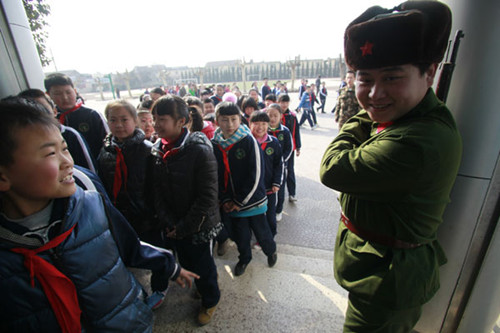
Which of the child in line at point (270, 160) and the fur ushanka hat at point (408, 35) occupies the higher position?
the fur ushanka hat at point (408, 35)

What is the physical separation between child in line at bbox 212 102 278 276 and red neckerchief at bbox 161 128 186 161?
545mm

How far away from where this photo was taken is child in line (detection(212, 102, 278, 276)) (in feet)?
8.05

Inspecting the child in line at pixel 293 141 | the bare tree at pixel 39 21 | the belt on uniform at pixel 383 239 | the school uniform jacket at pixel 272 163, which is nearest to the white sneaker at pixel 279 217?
the child in line at pixel 293 141

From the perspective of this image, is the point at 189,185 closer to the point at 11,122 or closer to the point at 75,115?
the point at 11,122

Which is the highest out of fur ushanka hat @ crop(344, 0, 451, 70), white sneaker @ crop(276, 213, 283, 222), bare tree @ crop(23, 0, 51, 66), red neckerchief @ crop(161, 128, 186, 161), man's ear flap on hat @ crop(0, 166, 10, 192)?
bare tree @ crop(23, 0, 51, 66)

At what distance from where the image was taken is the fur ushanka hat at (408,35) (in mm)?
969

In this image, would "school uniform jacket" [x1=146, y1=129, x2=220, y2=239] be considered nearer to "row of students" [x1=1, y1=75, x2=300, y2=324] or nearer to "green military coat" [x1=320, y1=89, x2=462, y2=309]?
"row of students" [x1=1, y1=75, x2=300, y2=324]

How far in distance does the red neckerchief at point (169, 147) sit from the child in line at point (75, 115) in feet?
4.65

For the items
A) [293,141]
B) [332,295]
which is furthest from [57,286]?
[293,141]

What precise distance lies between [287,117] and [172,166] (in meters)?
3.40

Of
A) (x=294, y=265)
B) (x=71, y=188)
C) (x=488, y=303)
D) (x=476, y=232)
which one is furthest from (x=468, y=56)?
(x=294, y=265)

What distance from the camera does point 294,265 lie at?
2783mm

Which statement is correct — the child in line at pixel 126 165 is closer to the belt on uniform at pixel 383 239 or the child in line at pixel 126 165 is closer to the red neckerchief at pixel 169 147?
the red neckerchief at pixel 169 147

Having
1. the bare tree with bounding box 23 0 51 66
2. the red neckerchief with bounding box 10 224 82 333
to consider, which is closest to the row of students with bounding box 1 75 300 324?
the red neckerchief with bounding box 10 224 82 333
